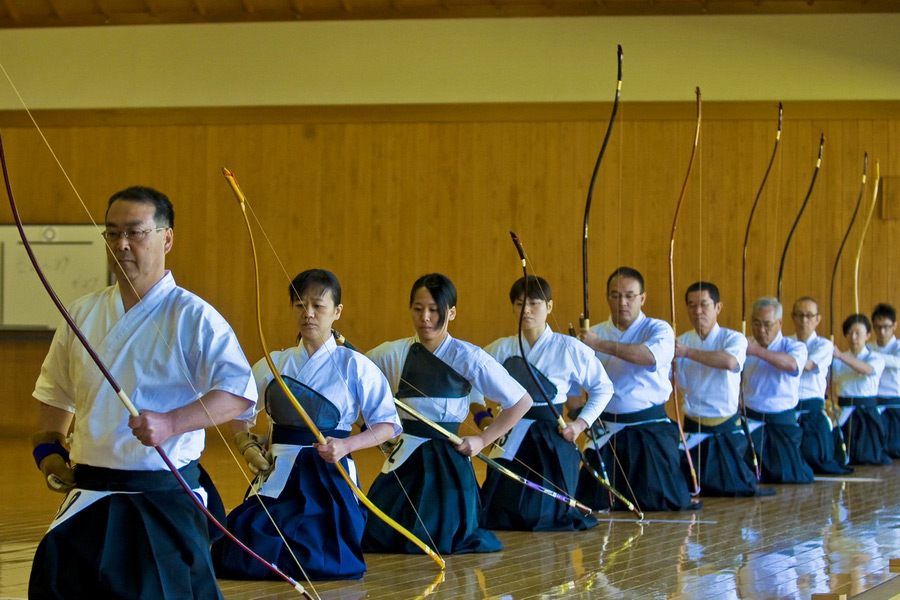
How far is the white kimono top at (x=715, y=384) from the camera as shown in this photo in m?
5.91

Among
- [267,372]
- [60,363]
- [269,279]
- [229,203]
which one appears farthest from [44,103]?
[60,363]

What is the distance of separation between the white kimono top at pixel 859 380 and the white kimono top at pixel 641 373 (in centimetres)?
331

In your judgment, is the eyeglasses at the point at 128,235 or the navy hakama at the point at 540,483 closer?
the eyeglasses at the point at 128,235

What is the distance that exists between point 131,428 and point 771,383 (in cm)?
510

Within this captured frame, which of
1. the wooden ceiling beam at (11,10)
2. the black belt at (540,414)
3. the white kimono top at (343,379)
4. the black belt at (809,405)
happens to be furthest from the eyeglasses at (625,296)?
the wooden ceiling beam at (11,10)

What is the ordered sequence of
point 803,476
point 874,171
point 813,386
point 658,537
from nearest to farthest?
point 658,537
point 803,476
point 813,386
point 874,171

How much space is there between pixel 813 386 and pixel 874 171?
89.7 inches

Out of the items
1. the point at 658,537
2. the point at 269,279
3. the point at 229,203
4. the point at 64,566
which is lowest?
the point at 658,537

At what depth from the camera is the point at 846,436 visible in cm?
806

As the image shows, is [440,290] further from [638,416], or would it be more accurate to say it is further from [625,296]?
[638,416]

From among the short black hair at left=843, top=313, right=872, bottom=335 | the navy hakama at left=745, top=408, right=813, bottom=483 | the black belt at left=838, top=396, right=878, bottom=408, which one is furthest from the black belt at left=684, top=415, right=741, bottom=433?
the black belt at left=838, top=396, right=878, bottom=408

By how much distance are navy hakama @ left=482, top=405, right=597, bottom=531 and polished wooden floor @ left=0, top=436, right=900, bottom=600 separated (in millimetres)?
112

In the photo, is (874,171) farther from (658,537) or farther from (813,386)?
(658,537)

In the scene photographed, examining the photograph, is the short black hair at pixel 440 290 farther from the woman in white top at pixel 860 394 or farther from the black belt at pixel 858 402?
the black belt at pixel 858 402
